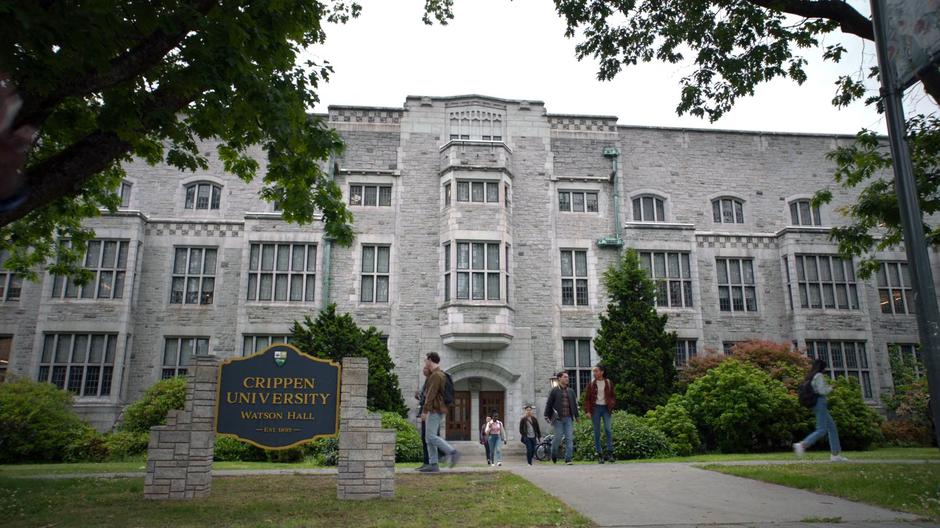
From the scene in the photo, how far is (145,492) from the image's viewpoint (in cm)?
846

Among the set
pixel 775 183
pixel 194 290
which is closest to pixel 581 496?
pixel 194 290

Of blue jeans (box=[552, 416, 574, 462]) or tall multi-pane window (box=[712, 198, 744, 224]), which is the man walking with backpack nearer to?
blue jeans (box=[552, 416, 574, 462])

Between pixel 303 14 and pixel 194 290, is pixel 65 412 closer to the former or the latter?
pixel 194 290

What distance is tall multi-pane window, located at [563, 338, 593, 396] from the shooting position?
23.3 metres

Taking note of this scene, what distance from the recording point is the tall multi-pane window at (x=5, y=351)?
22094 millimetres

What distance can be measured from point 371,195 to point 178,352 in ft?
29.7

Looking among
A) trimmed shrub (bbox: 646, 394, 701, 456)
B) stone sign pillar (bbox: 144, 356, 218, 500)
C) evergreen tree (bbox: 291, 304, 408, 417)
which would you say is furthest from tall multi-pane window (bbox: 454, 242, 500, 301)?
stone sign pillar (bbox: 144, 356, 218, 500)

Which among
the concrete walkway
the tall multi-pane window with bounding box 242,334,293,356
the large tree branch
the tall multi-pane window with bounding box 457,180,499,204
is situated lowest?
the concrete walkway

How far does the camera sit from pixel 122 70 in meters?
7.42

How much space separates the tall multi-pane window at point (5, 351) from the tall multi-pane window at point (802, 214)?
30.5m

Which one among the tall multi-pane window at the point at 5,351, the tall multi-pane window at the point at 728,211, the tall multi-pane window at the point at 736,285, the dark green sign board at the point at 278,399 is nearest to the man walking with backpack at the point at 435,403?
the dark green sign board at the point at 278,399

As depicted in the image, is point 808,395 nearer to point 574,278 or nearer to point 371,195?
point 574,278

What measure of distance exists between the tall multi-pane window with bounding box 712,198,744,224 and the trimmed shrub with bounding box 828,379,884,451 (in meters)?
9.86

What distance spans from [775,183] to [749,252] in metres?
3.77
